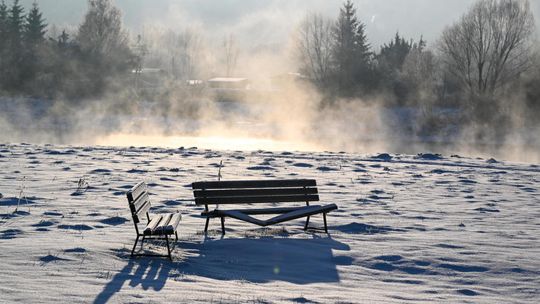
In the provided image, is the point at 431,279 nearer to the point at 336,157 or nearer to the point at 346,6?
the point at 336,157

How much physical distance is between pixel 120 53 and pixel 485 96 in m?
32.2

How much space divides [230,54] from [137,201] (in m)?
120

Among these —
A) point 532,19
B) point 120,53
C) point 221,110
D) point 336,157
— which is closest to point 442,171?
point 336,157

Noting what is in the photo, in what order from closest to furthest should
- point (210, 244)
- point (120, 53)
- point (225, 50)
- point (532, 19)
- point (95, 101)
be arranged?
point (210, 244)
point (95, 101)
point (532, 19)
point (120, 53)
point (225, 50)

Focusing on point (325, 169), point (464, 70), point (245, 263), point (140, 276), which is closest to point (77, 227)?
point (140, 276)

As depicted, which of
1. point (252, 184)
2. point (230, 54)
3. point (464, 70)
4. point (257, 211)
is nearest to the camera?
point (257, 211)

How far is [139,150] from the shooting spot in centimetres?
2042

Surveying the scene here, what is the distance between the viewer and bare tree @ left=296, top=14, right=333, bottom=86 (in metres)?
63.4

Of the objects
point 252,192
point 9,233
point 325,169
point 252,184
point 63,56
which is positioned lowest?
point 9,233

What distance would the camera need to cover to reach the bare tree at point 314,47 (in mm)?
63406

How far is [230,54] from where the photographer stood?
412ft

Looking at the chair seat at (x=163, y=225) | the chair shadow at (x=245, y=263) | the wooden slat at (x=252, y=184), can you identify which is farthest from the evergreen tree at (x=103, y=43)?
the chair shadow at (x=245, y=263)

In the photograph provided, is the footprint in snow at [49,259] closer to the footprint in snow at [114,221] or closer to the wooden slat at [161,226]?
the wooden slat at [161,226]

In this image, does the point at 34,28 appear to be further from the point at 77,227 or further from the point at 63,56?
the point at 77,227
